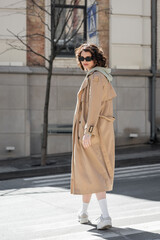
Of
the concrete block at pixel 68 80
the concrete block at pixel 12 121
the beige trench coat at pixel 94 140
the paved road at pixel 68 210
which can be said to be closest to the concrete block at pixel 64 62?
the concrete block at pixel 68 80

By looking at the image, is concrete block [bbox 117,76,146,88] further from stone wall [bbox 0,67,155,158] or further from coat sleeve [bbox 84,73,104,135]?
coat sleeve [bbox 84,73,104,135]

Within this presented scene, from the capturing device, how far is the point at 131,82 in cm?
1612

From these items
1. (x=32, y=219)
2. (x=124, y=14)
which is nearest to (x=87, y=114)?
(x=32, y=219)

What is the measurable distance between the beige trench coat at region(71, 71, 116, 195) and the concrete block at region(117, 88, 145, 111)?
1043 centimetres

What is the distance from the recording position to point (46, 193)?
827 centimetres

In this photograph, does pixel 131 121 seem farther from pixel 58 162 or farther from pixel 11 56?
pixel 11 56

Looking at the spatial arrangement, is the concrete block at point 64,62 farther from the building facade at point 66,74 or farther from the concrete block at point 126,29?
the concrete block at point 126,29

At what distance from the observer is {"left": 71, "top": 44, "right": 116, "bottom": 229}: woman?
5398mm

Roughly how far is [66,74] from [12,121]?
2.25 metres

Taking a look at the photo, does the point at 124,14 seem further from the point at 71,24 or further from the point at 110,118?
the point at 110,118

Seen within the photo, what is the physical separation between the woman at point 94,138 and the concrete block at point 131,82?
34.2 ft

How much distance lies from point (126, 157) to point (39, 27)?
16.8 ft

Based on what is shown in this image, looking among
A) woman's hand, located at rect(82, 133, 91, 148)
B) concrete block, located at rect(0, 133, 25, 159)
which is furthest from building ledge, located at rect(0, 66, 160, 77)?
woman's hand, located at rect(82, 133, 91, 148)

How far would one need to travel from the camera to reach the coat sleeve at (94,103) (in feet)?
17.6
